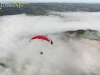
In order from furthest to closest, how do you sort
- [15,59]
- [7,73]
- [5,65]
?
1. [15,59]
2. [5,65]
3. [7,73]

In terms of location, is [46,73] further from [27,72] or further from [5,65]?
[5,65]

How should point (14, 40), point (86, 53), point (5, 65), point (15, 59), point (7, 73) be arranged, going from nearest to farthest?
point (7, 73), point (5, 65), point (15, 59), point (86, 53), point (14, 40)

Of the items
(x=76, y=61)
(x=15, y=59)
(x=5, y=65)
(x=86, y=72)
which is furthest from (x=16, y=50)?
(x=86, y=72)

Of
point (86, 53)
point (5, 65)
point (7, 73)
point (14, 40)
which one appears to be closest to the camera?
point (7, 73)

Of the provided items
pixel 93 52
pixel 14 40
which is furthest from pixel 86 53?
pixel 14 40

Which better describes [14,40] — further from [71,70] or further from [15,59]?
[71,70]

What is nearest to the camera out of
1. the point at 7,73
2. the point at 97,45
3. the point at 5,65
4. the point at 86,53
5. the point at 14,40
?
the point at 7,73

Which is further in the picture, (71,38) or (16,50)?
(71,38)

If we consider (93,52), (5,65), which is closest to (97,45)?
(93,52)
